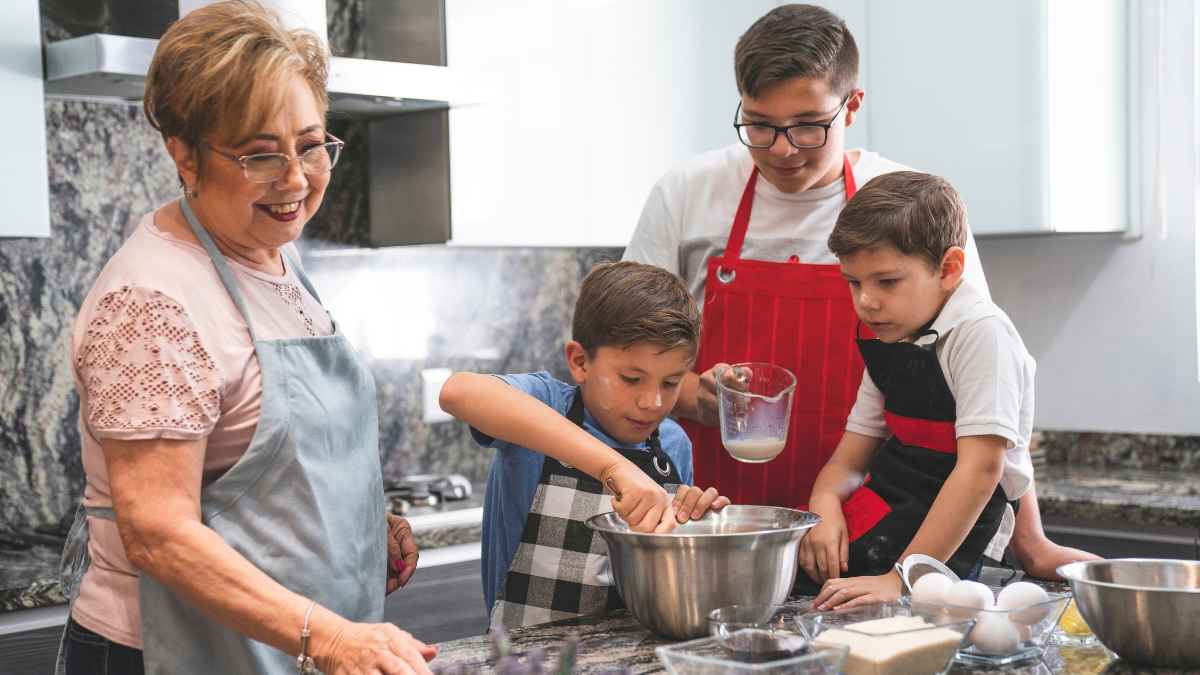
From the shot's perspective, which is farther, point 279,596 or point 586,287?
point 586,287

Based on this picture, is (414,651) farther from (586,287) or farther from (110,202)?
(110,202)

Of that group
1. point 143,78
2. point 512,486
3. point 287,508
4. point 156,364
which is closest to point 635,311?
point 512,486

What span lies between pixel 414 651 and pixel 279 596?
14 centimetres

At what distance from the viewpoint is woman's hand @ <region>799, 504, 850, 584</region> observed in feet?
5.42

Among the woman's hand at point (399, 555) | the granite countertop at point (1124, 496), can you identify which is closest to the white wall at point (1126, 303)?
the granite countertop at point (1124, 496)

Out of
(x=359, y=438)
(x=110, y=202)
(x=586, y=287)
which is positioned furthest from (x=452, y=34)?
(x=359, y=438)

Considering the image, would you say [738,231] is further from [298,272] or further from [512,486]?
[298,272]

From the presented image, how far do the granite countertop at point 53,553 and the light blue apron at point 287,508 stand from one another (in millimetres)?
590

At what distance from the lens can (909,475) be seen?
1671 millimetres

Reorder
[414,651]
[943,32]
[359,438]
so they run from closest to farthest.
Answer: [414,651], [359,438], [943,32]

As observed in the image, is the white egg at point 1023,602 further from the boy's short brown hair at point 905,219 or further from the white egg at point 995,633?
the boy's short brown hair at point 905,219

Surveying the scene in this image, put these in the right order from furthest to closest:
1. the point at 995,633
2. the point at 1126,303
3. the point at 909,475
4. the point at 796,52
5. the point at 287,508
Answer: the point at 1126,303
the point at 796,52
the point at 909,475
the point at 287,508
the point at 995,633

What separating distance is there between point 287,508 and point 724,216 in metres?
0.97

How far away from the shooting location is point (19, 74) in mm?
2076
